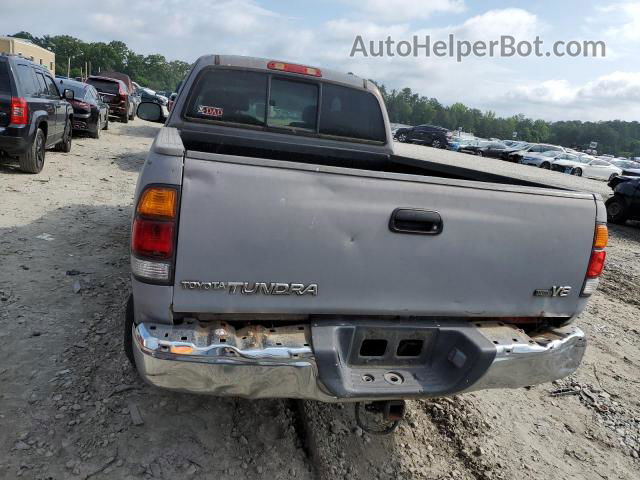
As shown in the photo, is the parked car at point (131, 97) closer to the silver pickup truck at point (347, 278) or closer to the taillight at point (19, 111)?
A: the taillight at point (19, 111)

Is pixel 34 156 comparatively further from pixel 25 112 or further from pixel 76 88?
pixel 76 88

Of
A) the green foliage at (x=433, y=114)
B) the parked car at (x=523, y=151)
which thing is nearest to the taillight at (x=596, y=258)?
the parked car at (x=523, y=151)

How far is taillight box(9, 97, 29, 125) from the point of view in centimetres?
780

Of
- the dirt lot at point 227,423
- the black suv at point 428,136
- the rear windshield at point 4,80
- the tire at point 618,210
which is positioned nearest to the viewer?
the dirt lot at point 227,423

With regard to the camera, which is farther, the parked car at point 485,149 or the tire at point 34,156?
the parked car at point 485,149

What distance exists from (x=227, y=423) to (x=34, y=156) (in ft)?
24.7

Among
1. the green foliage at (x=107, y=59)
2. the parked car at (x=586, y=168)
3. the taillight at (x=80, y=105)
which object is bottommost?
the parked car at (x=586, y=168)

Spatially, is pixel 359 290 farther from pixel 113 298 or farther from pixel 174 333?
pixel 113 298

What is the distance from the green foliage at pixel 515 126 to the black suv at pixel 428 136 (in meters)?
74.0

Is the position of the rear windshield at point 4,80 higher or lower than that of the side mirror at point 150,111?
higher

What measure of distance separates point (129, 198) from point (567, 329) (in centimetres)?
717

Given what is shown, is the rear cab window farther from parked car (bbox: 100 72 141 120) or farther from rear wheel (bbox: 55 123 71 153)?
parked car (bbox: 100 72 141 120)

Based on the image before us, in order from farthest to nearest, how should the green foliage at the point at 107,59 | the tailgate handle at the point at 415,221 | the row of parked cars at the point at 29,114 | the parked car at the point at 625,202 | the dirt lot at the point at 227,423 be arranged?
the green foliage at the point at 107,59 → the parked car at the point at 625,202 → the row of parked cars at the point at 29,114 → the dirt lot at the point at 227,423 → the tailgate handle at the point at 415,221

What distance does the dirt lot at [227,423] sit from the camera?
2.60 m
